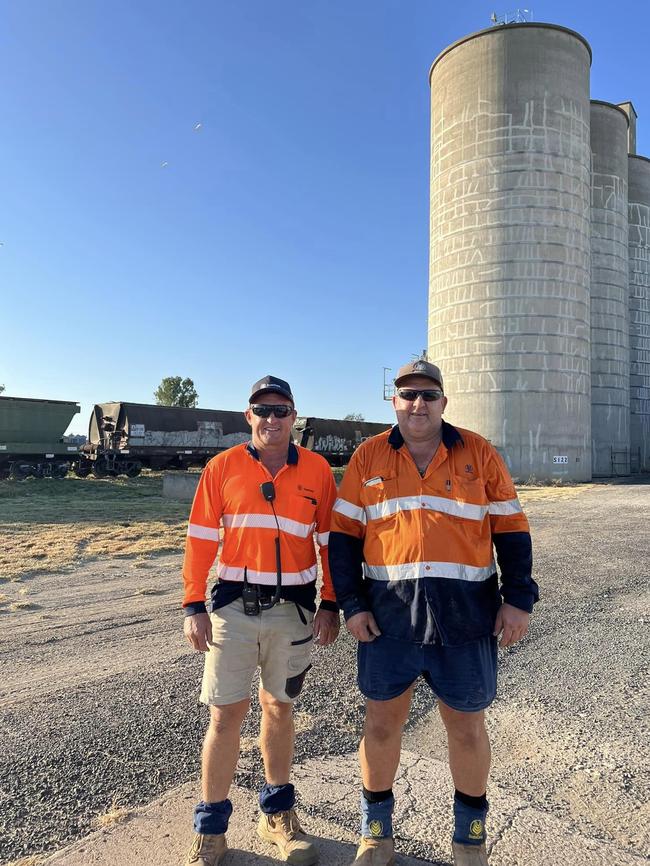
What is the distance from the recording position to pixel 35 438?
24.3 metres

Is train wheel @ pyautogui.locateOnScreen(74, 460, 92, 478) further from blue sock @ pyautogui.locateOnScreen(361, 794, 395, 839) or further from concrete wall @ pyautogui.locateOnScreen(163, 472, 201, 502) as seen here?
blue sock @ pyautogui.locateOnScreen(361, 794, 395, 839)

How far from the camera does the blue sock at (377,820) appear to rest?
255 centimetres

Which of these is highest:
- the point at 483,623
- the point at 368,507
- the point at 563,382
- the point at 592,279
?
the point at 592,279

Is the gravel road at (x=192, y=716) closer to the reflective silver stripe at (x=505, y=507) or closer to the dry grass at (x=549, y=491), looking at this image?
the reflective silver stripe at (x=505, y=507)

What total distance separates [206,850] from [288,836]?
36 cm

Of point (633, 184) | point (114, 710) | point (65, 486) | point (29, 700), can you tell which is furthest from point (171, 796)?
point (633, 184)

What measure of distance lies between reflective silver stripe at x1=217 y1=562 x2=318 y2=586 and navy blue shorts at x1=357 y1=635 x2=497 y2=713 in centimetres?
48

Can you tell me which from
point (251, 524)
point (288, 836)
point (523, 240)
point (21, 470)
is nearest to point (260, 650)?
point (251, 524)

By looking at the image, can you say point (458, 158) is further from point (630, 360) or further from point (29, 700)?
point (29, 700)

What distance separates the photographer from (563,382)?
95.7 ft

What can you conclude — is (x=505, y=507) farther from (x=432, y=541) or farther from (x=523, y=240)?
(x=523, y=240)

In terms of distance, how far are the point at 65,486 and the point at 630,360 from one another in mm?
35167

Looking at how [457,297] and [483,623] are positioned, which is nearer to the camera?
[483,623]

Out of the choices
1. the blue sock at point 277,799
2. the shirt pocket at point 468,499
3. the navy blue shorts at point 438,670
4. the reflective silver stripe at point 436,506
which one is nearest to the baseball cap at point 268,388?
the reflective silver stripe at point 436,506
